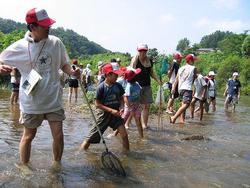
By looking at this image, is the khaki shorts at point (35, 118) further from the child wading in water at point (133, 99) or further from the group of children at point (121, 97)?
the child wading in water at point (133, 99)

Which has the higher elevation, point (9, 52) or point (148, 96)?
point (9, 52)

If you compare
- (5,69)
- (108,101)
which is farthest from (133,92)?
(5,69)

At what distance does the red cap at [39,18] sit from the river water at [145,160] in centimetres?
190

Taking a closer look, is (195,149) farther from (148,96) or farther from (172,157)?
(148,96)

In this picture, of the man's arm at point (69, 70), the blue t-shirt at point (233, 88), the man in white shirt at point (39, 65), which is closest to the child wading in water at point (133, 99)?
the man's arm at point (69, 70)

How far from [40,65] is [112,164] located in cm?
169

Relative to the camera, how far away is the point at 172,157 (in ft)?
22.6

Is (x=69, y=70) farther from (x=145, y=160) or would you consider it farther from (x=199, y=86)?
(x=199, y=86)

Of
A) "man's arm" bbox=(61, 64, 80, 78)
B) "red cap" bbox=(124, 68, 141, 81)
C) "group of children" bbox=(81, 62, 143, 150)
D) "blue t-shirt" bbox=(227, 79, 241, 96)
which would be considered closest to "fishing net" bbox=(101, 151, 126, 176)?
"group of children" bbox=(81, 62, 143, 150)

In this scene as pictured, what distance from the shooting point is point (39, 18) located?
15.8ft

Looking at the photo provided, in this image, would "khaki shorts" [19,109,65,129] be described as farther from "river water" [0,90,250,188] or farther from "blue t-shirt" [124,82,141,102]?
"blue t-shirt" [124,82,141,102]

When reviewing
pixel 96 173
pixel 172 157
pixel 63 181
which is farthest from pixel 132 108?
pixel 63 181

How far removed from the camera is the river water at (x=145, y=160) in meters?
5.27

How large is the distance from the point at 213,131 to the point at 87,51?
173m
